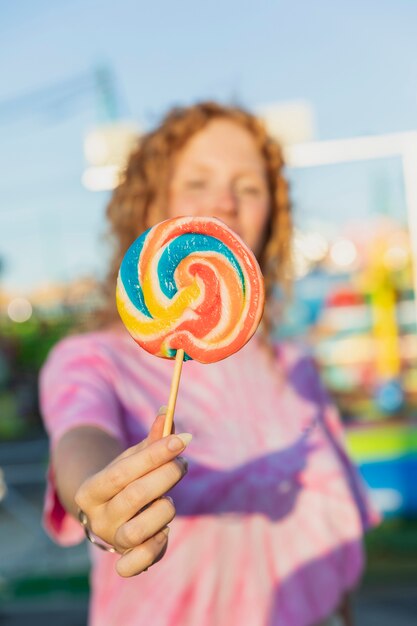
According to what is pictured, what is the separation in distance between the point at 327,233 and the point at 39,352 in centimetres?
429

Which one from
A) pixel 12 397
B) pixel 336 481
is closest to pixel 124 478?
pixel 336 481

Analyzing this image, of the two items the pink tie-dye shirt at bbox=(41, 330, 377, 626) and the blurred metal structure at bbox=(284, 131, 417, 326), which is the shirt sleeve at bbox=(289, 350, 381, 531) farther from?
the blurred metal structure at bbox=(284, 131, 417, 326)

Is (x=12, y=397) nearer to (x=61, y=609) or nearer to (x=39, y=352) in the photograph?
(x=39, y=352)

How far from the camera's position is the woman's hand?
991 mm

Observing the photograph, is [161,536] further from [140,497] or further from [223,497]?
[223,497]

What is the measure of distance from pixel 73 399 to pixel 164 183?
626 mm

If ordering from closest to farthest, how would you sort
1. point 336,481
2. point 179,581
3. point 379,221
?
point 179,581
point 336,481
point 379,221

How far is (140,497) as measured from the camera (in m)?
0.99

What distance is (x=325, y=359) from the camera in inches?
236

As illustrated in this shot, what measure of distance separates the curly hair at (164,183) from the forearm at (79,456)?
52 cm

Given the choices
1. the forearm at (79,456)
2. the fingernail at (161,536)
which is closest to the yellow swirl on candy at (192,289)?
the forearm at (79,456)

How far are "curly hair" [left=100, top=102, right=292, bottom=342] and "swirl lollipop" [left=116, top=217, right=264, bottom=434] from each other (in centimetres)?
55

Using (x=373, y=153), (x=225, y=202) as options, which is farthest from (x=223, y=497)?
(x=373, y=153)

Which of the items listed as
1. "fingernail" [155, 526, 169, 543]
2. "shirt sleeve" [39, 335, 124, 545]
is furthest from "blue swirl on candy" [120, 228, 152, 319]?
"fingernail" [155, 526, 169, 543]
